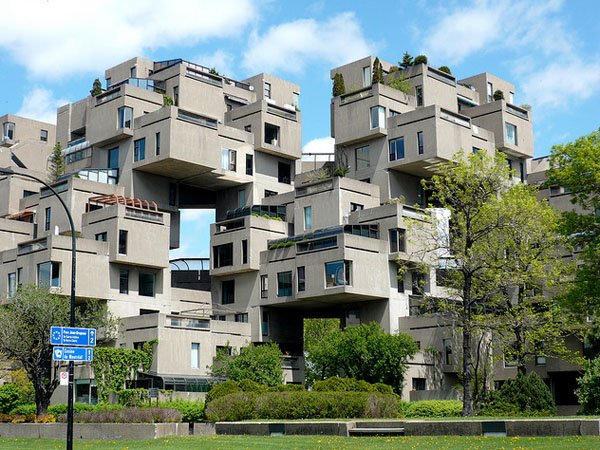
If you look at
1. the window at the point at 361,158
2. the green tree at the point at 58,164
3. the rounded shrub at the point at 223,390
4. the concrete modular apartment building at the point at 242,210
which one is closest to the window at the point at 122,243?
the concrete modular apartment building at the point at 242,210

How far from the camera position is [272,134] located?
83438 millimetres

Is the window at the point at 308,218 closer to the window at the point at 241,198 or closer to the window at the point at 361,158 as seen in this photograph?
the window at the point at 361,158

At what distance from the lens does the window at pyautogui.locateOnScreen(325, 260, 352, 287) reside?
211 feet

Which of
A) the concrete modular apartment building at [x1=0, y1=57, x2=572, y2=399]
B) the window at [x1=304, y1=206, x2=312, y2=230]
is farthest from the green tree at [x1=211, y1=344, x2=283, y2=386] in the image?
the window at [x1=304, y1=206, x2=312, y2=230]

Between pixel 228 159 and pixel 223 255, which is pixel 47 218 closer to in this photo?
pixel 223 255

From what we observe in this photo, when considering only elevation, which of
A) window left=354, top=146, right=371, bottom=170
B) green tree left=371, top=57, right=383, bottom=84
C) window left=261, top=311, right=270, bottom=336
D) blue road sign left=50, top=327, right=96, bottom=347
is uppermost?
green tree left=371, top=57, right=383, bottom=84

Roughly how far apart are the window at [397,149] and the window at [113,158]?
884 inches

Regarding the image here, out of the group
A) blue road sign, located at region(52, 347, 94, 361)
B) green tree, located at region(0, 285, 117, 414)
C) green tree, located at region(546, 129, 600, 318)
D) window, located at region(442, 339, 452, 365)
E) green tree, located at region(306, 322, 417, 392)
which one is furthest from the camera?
window, located at region(442, 339, 452, 365)

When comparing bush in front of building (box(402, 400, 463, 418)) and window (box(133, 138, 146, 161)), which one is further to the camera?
window (box(133, 138, 146, 161))

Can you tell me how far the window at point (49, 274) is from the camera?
64250 millimetres

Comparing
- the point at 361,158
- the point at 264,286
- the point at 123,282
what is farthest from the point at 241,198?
the point at 123,282

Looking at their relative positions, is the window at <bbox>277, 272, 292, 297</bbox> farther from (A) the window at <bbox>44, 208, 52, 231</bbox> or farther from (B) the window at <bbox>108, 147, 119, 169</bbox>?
(A) the window at <bbox>44, 208, 52, 231</bbox>

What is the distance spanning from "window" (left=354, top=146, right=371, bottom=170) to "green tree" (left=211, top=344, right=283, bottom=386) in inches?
778

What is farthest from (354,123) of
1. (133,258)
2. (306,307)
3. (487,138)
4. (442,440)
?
(442,440)
